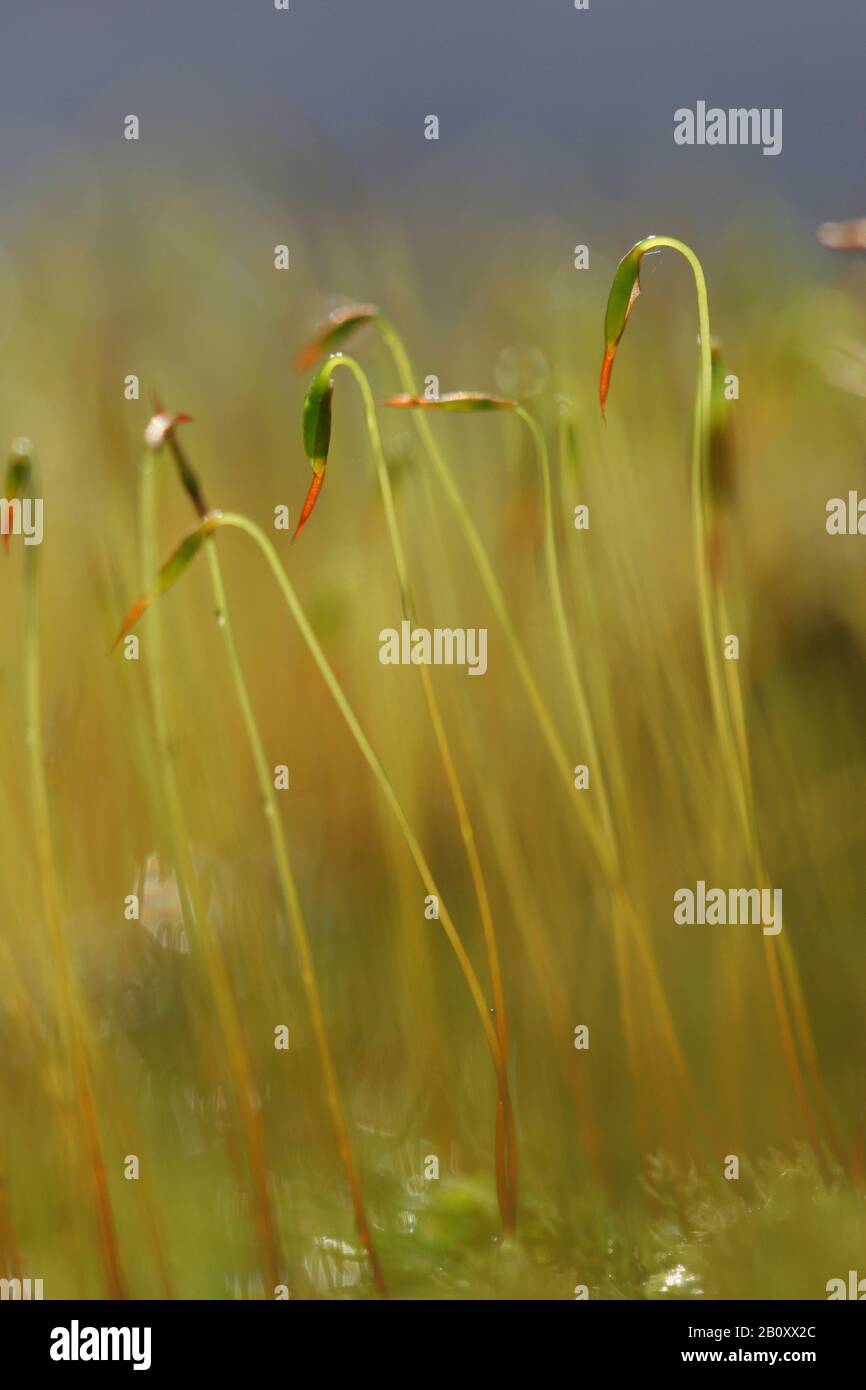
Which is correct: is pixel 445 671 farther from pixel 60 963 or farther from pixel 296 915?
pixel 60 963

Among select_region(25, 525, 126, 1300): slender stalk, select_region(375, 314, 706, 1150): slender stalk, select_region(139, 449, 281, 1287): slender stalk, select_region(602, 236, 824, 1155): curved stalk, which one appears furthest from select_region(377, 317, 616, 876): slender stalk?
select_region(25, 525, 126, 1300): slender stalk

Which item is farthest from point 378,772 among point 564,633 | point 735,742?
point 735,742

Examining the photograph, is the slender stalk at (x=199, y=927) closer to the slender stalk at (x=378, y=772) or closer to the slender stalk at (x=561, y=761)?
the slender stalk at (x=378, y=772)

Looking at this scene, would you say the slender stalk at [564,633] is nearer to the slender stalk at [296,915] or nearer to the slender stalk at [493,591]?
the slender stalk at [493,591]

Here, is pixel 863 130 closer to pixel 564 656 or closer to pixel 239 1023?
pixel 564 656

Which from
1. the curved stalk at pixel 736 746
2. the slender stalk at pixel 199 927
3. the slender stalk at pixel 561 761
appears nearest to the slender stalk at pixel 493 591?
the slender stalk at pixel 561 761

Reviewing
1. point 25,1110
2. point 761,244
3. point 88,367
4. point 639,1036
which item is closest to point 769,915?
point 639,1036

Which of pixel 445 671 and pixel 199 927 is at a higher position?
pixel 445 671
